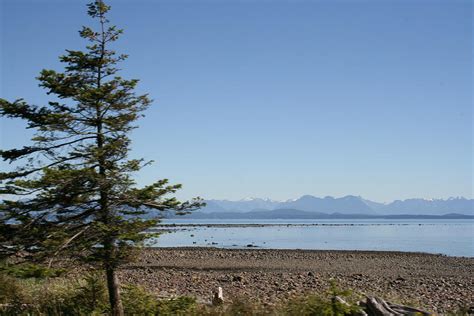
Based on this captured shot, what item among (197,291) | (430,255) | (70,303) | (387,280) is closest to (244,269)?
(387,280)

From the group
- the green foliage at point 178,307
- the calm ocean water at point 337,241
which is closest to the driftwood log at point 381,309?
the green foliage at point 178,307

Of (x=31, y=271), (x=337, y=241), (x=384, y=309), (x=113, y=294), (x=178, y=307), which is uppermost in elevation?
(x=31, y=271)

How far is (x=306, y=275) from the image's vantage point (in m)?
30.5

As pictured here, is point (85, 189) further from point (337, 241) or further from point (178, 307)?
point (337, 241)

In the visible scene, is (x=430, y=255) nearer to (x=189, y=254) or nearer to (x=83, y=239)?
(x=189, y=254)

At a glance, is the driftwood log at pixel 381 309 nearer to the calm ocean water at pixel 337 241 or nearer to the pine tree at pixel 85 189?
the pine tree at pixel 85 189

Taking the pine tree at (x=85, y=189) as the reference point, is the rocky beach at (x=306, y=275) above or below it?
below

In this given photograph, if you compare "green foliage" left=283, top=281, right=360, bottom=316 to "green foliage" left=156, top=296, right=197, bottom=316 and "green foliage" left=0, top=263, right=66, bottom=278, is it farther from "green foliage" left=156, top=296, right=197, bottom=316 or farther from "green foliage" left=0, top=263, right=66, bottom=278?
"green foliage" left=0, top=263, right=66, bottom=278

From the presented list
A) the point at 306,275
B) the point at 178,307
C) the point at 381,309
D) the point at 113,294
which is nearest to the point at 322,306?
the point at 381,309

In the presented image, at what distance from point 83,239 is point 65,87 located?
3159 millimetres

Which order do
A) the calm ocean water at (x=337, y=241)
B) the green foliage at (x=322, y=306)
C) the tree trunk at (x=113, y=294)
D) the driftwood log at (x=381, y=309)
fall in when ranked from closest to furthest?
the green foliage at (x=322, y=306)
the driftwood log at (x=381, y=309)
the tree trunk at (x=113, y=294)
the calm ocean water at (x=337, y=241)

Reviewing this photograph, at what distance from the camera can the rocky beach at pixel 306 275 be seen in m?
22.5

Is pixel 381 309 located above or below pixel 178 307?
above

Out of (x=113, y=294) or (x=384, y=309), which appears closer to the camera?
(x=384, y=309)
